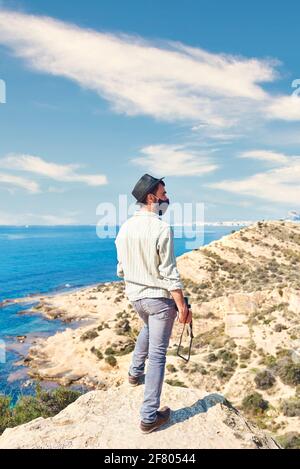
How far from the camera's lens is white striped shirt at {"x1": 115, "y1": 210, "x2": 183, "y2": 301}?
539 centimetres

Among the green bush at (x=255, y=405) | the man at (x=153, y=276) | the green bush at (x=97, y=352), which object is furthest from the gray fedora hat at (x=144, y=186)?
the green bush at (x=97, y=352)

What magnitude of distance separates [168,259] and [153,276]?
1.15 feet

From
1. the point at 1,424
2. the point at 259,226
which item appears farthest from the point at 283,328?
the point at 259,226

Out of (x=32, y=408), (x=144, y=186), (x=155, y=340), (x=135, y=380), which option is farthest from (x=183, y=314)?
(x=32, y=408)

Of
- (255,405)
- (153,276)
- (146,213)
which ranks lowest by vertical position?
(255,405)

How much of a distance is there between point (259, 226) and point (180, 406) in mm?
84209

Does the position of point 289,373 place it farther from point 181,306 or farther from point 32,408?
point 181,306

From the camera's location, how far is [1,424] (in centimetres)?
1437

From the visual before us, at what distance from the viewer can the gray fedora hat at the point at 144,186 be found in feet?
18.7

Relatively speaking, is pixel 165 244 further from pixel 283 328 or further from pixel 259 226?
pixel 259 226

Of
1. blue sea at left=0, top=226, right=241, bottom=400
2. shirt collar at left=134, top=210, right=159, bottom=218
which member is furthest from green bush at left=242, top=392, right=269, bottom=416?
shirt collar at left=134, top=210, right=159, bottom=218

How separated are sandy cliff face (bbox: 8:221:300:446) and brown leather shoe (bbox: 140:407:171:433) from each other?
662 cm

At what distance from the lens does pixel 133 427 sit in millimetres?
6031

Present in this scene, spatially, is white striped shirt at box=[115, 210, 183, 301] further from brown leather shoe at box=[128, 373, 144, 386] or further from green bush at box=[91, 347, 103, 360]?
green bush at box=[91, 347, 103, 360]
